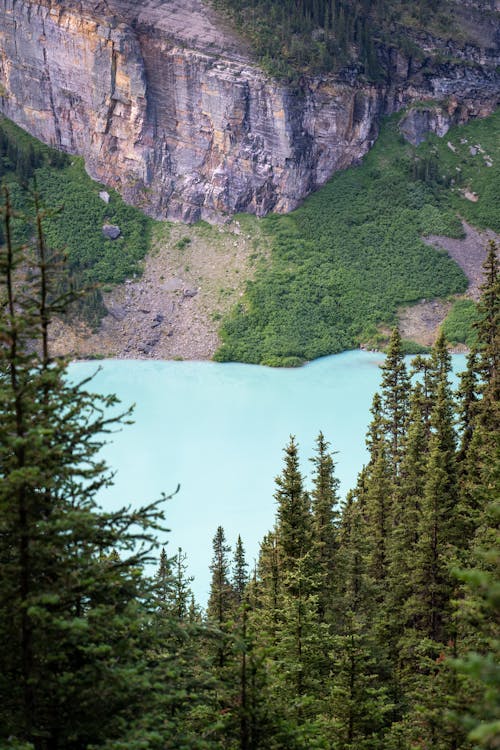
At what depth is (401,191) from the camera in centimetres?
11219

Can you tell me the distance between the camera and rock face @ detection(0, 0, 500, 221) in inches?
4269

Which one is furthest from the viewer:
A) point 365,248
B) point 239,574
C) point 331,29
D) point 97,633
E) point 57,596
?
point 331,29

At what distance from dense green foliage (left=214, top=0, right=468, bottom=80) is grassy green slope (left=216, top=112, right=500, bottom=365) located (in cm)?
1084

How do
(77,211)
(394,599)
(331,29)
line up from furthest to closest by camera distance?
(331,29), (77,211), (394,599)

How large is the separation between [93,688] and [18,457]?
123 inches

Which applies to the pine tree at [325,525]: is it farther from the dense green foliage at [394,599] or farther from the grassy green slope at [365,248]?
the grassy green slope at [365,248]

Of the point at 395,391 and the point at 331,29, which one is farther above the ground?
the point at 331,29

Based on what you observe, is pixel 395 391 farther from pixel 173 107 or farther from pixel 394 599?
pixel 173 107

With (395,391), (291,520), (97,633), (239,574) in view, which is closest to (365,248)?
(395,391)

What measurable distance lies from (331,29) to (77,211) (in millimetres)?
41869

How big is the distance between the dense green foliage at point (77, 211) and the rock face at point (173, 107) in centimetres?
230

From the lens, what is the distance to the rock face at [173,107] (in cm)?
10844

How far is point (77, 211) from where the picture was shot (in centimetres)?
11062

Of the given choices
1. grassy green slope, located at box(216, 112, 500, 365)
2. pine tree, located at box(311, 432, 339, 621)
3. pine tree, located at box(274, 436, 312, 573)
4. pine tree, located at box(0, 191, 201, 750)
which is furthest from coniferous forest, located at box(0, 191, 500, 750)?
grassy green slope, located at box(216, 112, 500, 365)
